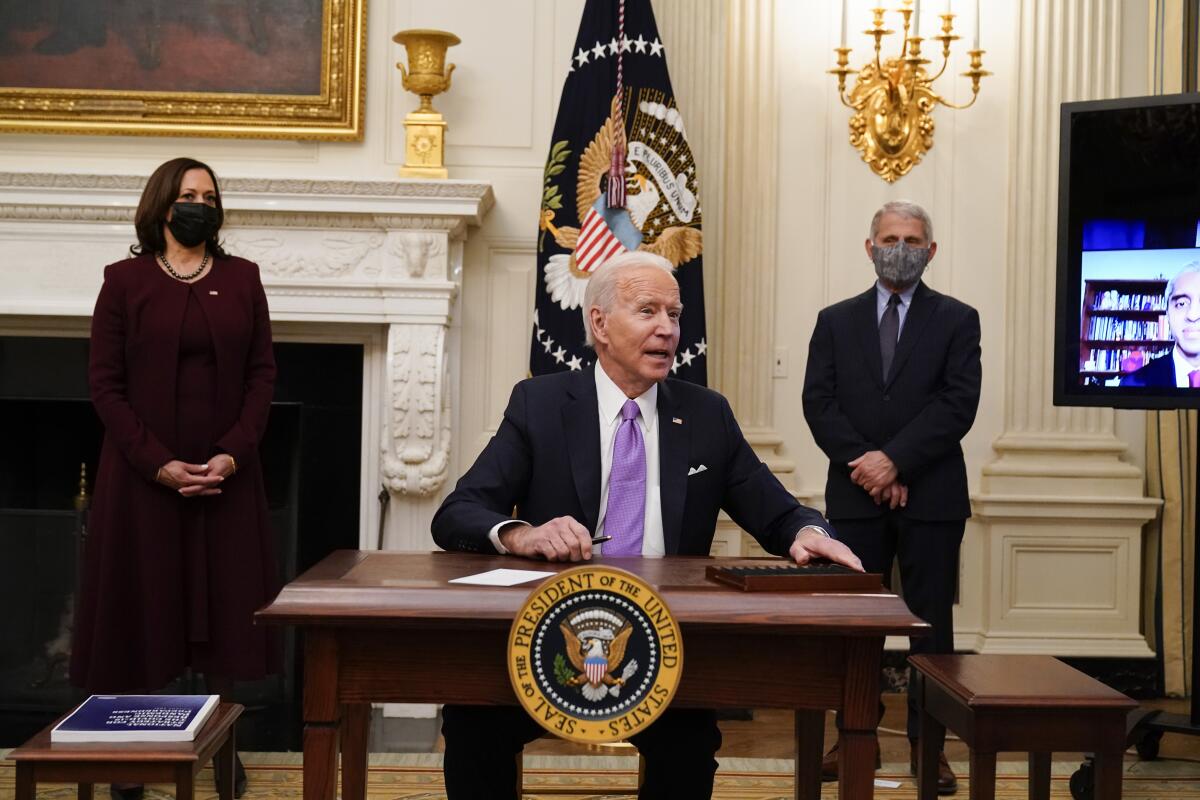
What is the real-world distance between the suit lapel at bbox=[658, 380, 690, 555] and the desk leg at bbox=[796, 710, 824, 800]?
1.50 feet

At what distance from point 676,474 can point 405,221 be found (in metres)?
2.45

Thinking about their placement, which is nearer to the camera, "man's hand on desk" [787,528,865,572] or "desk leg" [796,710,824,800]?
"man's hand on desk" [787,528,865,572]

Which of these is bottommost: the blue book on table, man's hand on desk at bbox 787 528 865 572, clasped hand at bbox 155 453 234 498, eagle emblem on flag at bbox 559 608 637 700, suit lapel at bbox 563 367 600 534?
the blue book on table

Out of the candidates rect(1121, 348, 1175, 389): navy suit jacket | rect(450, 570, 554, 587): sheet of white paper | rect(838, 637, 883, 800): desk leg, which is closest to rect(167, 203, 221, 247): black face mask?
rect(450, 570, 554, 587): sheet of white paper

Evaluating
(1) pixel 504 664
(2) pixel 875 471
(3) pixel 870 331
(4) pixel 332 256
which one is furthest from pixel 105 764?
(4) pixel 332 256

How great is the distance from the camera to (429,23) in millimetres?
5406

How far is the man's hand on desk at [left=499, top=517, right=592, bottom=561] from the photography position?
260cm

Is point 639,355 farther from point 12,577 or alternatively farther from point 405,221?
point 12,577

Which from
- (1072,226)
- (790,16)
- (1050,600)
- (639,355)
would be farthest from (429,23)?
(1050,600)

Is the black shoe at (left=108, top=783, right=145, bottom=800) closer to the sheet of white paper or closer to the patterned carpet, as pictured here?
the patterned carpet

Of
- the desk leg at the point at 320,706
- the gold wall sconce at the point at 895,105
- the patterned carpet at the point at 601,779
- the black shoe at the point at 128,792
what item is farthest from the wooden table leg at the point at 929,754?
the gold wall sconce at the point at 895,105

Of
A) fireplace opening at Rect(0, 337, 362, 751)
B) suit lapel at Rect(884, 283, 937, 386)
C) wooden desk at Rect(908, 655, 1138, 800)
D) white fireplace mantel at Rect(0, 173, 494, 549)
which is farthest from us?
fireplace opening at Rect(0, 337, 362, 751)

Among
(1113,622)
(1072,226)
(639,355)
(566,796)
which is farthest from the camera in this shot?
(1113,622)

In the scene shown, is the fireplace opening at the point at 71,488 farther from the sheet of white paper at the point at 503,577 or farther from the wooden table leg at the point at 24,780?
the sheet of white paper at the point at 503,577
